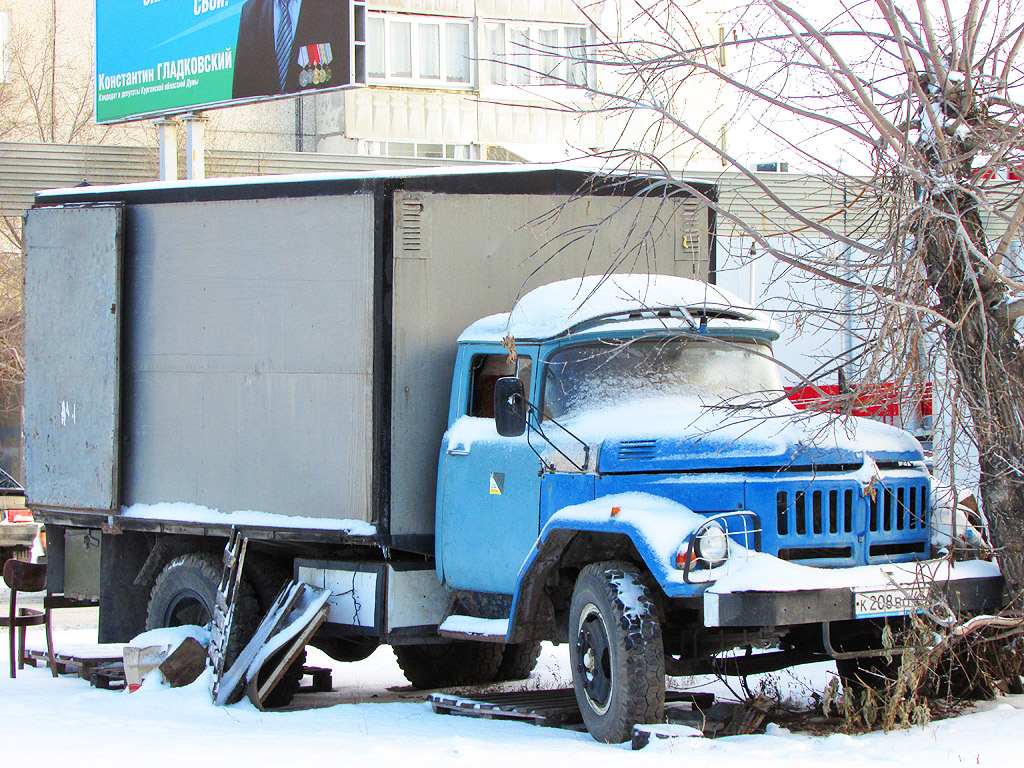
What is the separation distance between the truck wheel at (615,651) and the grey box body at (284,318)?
5.50ft

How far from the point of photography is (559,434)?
7.29 m

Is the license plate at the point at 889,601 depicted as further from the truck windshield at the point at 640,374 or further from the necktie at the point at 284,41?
the necktie at the point at 284,41

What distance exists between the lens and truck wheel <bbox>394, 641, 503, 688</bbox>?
951 cm

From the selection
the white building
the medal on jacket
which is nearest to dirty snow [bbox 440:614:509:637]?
the medal on jacket

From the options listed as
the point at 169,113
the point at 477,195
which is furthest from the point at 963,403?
the point at 169,113

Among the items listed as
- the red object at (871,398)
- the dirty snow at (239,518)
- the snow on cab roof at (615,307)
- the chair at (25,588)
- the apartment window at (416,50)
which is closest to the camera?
the red object at (871,398)

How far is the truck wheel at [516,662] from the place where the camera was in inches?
383

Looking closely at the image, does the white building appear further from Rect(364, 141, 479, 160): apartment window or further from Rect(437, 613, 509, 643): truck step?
Rect(437, 613, 509, 643): truck step

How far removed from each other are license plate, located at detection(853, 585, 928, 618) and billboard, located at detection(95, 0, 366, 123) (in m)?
10.9

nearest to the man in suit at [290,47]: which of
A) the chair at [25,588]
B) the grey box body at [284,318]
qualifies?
the grey box body at [284,318]

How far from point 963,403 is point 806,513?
37.4 inches

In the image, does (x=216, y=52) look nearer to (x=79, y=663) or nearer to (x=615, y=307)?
(x=79, y=663)

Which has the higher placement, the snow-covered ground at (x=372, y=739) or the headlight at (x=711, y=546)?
the headlight at (x=711, y=546)

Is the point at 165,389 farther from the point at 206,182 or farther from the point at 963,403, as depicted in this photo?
the point at 963,403
